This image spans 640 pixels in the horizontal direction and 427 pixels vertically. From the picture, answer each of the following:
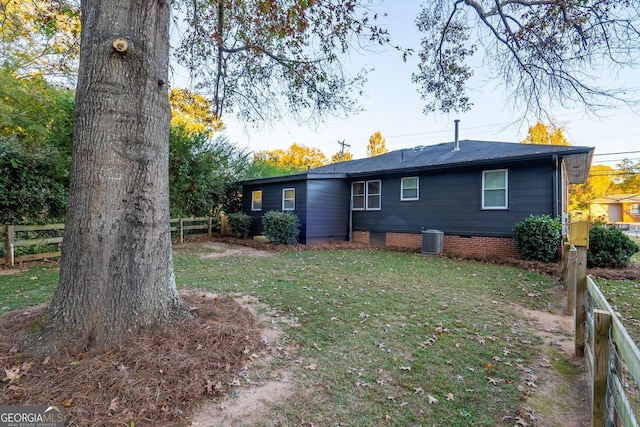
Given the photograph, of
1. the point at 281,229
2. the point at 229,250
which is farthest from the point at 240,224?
the point at 229,250

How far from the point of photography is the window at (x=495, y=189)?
9.89 m

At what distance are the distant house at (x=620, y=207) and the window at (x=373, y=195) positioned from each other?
31.0 metres

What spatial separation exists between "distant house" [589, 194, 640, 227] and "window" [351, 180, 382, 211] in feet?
102

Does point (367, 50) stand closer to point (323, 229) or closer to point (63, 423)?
point (63, 423)

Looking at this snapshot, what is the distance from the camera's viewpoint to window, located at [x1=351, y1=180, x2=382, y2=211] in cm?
1320

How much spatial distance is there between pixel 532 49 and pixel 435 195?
6.44 metres

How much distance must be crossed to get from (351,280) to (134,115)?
16.4ft

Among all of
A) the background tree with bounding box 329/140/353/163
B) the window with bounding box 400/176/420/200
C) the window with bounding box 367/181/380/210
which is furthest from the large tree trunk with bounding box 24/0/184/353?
the background tree with bounding box 329/140/353/163

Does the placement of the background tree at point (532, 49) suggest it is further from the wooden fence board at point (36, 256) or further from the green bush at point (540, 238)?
the wooden fence board at point (36, 256)

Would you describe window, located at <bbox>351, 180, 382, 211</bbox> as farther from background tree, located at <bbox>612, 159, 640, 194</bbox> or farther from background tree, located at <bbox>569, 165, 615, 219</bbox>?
background tree, located at <bbox>612, 159, 640, 194</bbox>

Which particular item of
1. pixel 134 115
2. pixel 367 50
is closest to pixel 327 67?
pixel 367 50

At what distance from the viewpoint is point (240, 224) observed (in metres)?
14.4

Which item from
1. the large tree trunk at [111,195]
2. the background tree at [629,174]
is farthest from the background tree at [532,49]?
the background tree at [629,174]

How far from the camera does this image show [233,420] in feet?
7.19
